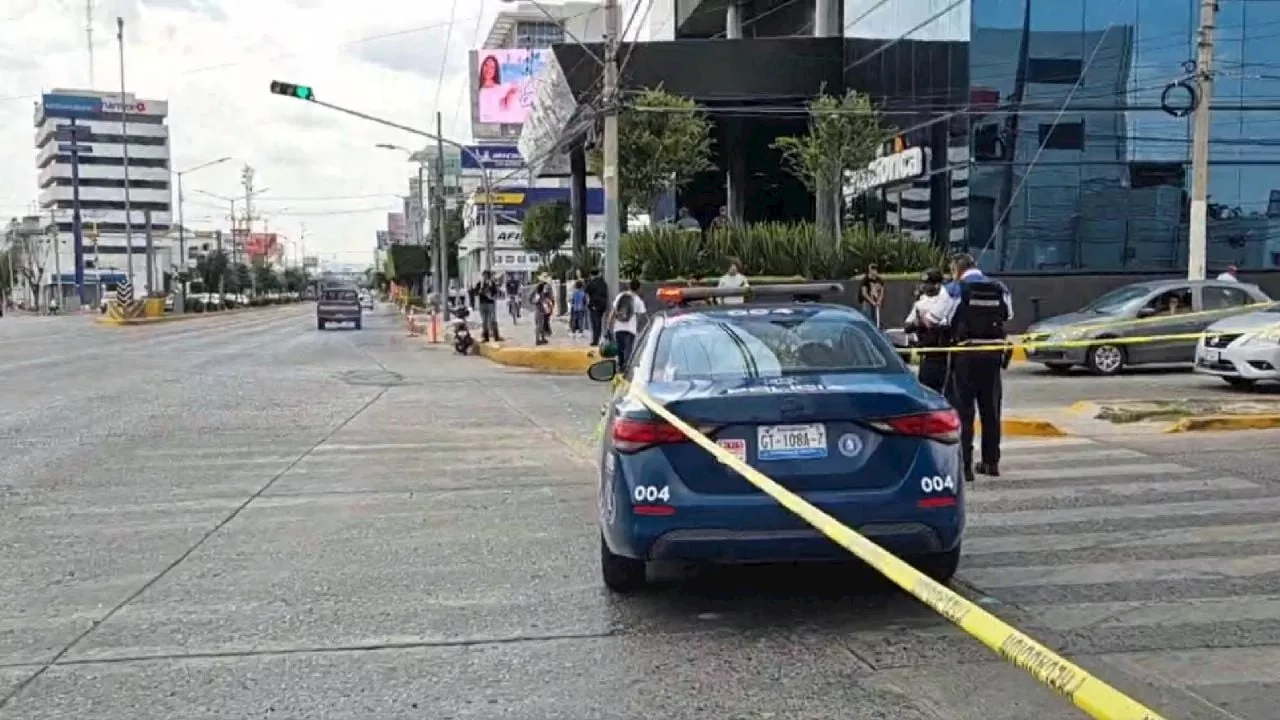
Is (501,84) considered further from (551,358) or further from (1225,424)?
(1225,424)

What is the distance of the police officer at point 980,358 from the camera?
9750 millimetres

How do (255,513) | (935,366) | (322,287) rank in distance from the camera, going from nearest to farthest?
(255,513) → (935,366) → (322,287)

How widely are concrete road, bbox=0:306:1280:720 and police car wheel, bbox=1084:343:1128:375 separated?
772 cm

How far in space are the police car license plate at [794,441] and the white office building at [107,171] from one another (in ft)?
485

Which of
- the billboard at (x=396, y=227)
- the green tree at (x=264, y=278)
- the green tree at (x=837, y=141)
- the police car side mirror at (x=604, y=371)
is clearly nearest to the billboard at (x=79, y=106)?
the green tree at (x=264, y=278)

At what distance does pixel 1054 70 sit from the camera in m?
28.4

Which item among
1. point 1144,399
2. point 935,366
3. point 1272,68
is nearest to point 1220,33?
point 1272,68

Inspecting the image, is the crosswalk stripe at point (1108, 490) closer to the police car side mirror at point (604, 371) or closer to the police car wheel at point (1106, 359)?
the police car side mirror at point (604, 371)

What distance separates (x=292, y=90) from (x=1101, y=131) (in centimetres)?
1819

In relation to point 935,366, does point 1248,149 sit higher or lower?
higher

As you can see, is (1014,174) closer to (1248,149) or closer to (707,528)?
(1248,149)

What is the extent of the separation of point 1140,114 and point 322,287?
116 feet

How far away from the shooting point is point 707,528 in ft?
19.2

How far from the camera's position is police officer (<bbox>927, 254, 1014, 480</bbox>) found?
9.75m
